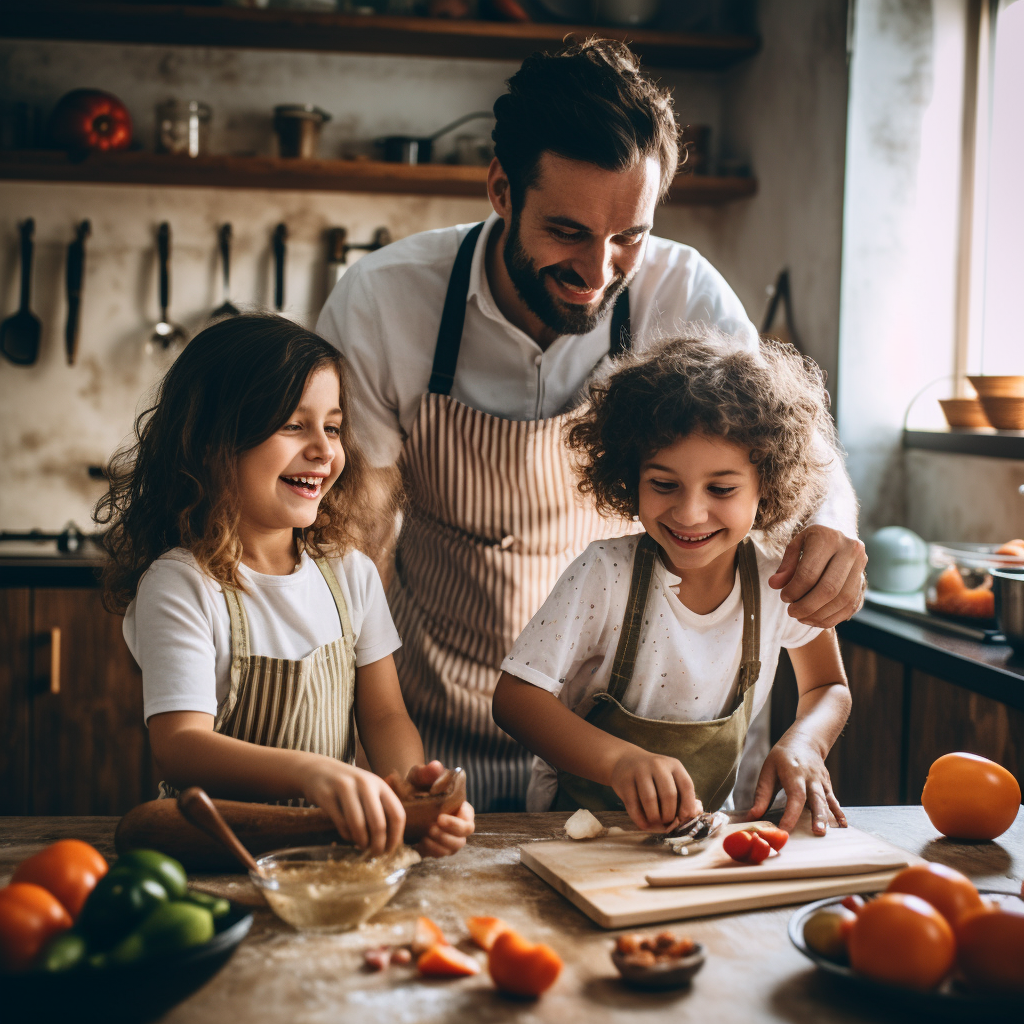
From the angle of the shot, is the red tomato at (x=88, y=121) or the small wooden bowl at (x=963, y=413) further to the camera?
the red tomato at (x=88, y=121)

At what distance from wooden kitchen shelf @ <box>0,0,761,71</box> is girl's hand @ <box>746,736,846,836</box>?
233cm

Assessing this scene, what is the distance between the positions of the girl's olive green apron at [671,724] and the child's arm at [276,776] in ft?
1.35

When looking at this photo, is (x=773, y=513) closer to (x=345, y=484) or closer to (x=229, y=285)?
(x=345, y=484)

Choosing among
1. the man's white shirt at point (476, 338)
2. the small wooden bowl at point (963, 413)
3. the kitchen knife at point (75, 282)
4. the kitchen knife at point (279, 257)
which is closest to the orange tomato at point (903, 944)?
the man's white shirt at point (476, 338)

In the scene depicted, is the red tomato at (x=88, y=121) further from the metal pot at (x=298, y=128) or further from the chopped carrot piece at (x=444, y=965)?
the chopped carrot piece at (x=444, y=965)

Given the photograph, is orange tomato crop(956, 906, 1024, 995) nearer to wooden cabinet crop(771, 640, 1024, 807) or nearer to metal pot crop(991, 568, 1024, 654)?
wooden cabinet crop(771, 640, 1024, 807)

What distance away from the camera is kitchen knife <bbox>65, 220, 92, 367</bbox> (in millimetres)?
3086

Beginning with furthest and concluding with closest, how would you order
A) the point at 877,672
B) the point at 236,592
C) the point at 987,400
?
the point at 987,400, the point at 877,672, the point at 236,592

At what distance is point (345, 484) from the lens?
1.42 m

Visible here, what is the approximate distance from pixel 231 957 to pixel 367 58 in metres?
2.94

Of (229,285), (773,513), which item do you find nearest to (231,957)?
(773,513)

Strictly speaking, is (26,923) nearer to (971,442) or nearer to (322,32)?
(971,442)

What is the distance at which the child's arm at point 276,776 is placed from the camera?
902 mm

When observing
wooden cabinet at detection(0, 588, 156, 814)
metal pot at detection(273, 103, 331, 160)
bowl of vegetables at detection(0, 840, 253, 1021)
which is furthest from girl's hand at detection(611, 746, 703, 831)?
metal pot at detection(273, 103, 331, 160)
